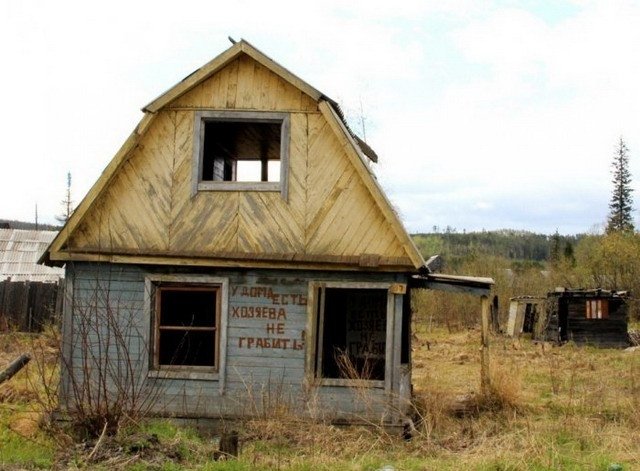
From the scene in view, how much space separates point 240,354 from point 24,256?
71.8ft

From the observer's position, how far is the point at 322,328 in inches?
490

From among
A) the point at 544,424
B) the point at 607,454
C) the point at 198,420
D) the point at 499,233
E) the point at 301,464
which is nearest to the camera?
the point at 301,464

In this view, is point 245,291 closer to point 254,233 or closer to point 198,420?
point 254,233

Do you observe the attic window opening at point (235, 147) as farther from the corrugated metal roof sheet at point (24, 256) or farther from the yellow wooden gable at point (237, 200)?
the corrugated metal roof sheet at point (24, 256)

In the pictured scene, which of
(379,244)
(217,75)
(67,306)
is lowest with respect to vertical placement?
(67,306)

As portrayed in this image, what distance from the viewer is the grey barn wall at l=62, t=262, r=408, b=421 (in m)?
12.3

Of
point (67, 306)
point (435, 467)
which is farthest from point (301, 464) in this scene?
point (67, 306)

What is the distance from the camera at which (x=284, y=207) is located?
12.6m

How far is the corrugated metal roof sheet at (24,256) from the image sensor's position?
1190 inches

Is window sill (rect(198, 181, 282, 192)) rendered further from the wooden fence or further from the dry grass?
the wooden fence

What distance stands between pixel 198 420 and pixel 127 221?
3432 mm

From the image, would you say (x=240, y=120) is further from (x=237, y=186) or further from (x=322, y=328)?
(x=322, y=328)

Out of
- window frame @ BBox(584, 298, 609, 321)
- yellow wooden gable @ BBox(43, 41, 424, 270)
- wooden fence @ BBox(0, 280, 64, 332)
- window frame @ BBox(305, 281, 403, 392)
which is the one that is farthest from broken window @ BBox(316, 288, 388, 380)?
wooden fence @ BBox(0, 280, 64, 332)

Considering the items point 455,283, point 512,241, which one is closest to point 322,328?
point 455,283
